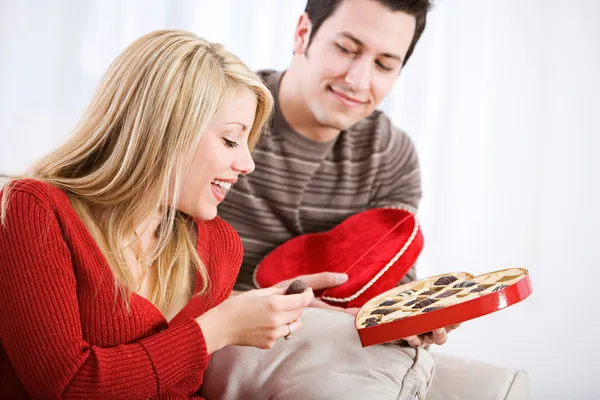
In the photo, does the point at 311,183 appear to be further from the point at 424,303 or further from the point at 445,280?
the point at 424,303

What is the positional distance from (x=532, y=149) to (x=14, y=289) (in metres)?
2.04

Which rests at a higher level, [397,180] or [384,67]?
[384,67]

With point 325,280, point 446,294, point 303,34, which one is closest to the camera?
point 446,294

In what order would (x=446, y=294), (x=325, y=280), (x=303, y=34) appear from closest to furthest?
1. (x=446, y=294)
2. (x=325, y=280)
3. (x=303, y=34)

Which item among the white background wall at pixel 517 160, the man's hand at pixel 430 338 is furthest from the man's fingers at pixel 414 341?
the white background wall at pixel 517 160

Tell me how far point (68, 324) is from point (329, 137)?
1049 mm

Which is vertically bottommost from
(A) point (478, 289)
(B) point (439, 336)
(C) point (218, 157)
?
(B) point (439, 336)

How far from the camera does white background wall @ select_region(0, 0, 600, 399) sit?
8.36 ft

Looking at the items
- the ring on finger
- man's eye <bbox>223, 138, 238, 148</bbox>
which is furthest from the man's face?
the ring on finger

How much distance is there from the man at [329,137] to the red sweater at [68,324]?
727 mm

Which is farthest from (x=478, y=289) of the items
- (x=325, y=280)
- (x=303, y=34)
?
(x=303, y=34)

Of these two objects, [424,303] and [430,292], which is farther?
[430,292]

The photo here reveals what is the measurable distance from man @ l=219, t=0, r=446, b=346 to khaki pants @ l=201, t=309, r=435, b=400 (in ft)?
1.72

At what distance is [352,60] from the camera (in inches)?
71.5
